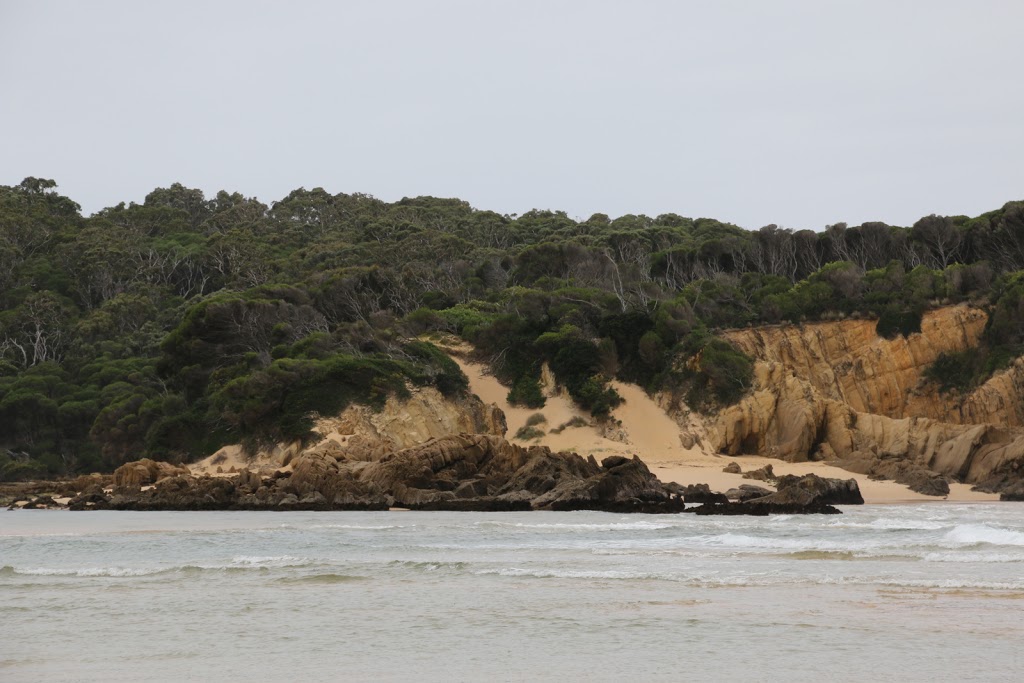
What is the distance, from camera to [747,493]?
33312mm

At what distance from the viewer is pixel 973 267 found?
161 ft

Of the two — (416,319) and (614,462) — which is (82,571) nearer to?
(614,462)

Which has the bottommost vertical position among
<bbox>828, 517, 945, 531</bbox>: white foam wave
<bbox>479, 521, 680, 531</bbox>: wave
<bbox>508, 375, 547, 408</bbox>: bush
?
<bbox>479, 521, 680, 531</bbox>: wave

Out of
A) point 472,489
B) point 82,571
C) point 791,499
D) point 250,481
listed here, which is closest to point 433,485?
point 472,489

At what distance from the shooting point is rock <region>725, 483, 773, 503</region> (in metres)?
33.2

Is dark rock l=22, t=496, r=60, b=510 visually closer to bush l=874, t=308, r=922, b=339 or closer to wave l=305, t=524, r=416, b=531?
wave l=305, t=524, r=416, b=531

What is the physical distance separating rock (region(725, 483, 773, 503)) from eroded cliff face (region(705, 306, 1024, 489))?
628 centimetres

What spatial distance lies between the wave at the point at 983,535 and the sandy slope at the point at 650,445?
463 inches

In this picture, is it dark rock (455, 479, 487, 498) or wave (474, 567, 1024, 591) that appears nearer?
wave (474, 567, 1024, 591)

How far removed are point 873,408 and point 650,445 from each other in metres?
10.1

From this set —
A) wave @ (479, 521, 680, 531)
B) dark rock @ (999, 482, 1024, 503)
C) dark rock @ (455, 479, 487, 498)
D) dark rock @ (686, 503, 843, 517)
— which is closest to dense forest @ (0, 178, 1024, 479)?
dark rock @ (455, 479, 487, 498)

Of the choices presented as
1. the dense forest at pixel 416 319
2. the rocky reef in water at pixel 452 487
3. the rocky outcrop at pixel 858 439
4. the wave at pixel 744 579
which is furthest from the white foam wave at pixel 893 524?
the dense forest at pixel 416 319

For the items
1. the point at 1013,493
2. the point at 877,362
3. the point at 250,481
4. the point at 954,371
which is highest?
the point at 877,362

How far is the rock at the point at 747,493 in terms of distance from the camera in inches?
1308
